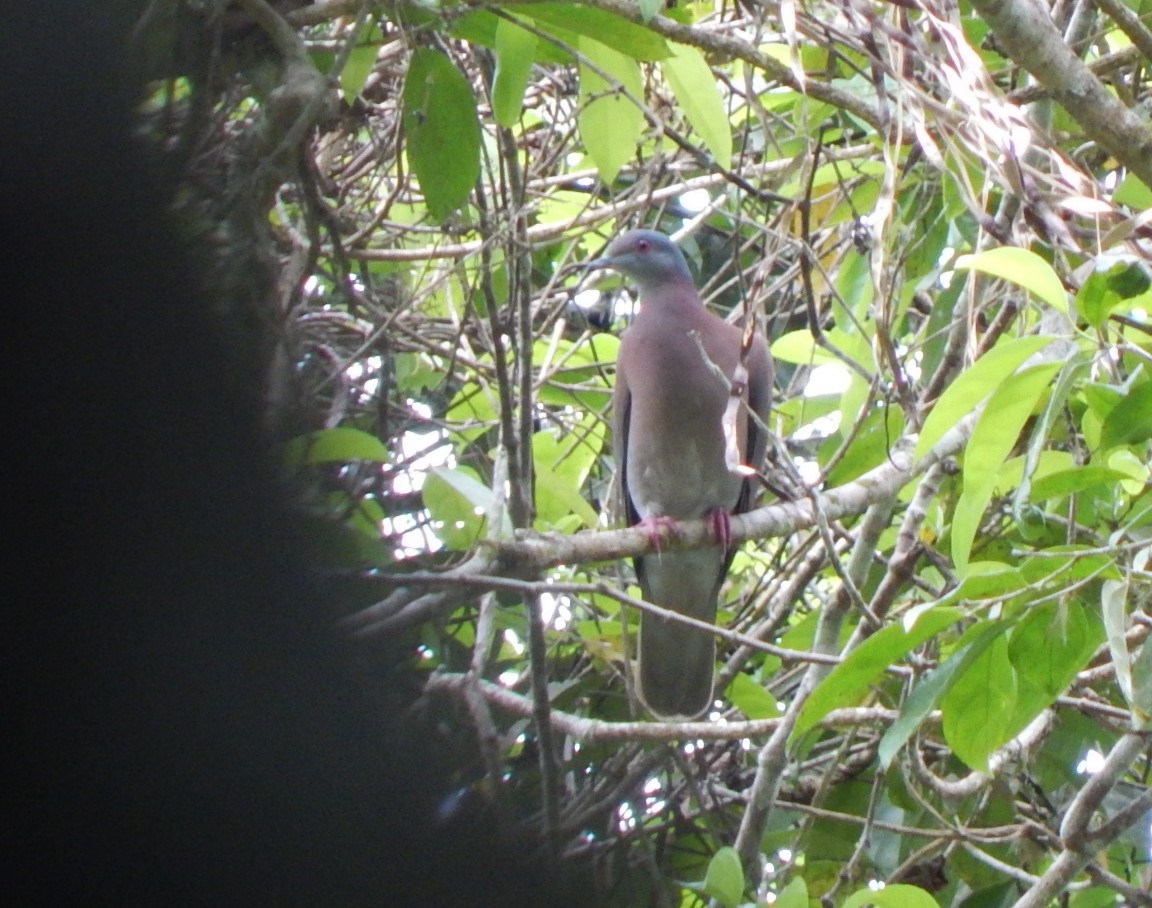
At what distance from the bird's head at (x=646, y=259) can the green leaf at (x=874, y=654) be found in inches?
85.0

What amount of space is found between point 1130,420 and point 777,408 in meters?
1.86

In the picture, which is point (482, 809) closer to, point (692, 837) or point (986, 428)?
point (986, 428)

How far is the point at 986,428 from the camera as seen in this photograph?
73.7 inches

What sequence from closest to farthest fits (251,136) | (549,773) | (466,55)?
(549,773) → (251,136) → (466,55)

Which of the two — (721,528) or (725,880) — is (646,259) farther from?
(725,880)

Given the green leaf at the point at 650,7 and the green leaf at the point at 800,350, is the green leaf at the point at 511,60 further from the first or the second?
the green leaf at the point at 800,350

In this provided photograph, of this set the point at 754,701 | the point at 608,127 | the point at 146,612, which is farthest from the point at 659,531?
the point at 146,612

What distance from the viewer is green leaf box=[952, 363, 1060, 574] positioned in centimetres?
180

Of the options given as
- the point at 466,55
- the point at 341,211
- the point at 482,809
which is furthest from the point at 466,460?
the point at 482,809

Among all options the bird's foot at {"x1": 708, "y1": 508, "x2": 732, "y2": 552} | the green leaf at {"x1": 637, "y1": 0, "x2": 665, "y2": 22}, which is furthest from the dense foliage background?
the bird's foot at {"x1": 708, "y1": 508, "x2": 732, "y2": 552}

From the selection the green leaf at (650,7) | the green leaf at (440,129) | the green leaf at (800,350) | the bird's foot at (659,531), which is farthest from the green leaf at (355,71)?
the green leaf at (800,350)

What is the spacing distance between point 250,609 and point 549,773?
1.00 m

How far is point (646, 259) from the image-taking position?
418 cm

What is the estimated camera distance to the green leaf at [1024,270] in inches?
71.4
